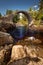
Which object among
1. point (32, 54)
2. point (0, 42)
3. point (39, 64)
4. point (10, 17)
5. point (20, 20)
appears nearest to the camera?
point (39, 64)

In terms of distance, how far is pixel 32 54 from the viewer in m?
12.1

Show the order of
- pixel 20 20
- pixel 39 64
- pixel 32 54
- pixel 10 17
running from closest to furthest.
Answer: pixel 39 64 < pixel 32 54 < pixel 10 17 < pixel 20 20

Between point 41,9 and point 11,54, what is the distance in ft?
37.4

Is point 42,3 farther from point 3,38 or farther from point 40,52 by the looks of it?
point 40,52

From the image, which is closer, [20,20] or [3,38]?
[3,38]

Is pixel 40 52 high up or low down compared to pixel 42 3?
down

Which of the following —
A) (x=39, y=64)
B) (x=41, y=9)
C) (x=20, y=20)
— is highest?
(x=41, y=9)

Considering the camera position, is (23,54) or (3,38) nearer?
(23,54)

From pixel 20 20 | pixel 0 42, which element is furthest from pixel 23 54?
A: pixel 20 20

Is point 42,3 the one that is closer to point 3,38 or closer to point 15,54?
point 3,38

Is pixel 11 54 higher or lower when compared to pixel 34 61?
lower

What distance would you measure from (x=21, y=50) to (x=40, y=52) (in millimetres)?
1548

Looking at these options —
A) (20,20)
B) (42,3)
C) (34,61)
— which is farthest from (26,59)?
(20,20)

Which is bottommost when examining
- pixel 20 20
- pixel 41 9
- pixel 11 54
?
pixel 20 20
